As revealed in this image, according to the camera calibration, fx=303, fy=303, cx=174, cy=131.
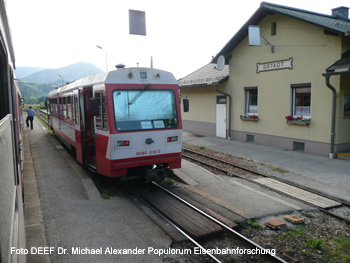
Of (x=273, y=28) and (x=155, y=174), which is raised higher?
(x=273, y=28)

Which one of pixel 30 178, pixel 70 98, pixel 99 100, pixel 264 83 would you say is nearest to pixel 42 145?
pixel 70 98

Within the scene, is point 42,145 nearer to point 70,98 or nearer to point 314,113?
point 70,98

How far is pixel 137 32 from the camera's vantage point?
11.9 meters

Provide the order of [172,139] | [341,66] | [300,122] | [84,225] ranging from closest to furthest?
[84,225], [172,139], [341,66], [300,122]

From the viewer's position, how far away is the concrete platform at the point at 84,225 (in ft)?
15.0

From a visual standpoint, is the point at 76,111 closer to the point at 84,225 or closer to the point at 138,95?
the point at 138,95

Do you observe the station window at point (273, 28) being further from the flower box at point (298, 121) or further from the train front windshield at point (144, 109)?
the train front windshield at point (144, 109)

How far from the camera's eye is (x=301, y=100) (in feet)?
42.1

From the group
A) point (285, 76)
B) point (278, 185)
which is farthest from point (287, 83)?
point (278, 185)

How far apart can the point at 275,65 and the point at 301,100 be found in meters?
2.09

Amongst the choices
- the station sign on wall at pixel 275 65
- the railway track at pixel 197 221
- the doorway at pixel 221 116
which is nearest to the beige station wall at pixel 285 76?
the station sign on wall at pixel 275 65

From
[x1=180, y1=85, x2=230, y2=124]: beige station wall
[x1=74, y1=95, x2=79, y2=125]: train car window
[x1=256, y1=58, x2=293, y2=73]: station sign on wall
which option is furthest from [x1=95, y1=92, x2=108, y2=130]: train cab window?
[x1=180, y1=85, x2=230, y2=124]: beige station wall

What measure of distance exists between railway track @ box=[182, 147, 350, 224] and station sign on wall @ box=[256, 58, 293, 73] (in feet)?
17.5

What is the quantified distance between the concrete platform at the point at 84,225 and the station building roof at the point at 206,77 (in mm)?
11223
